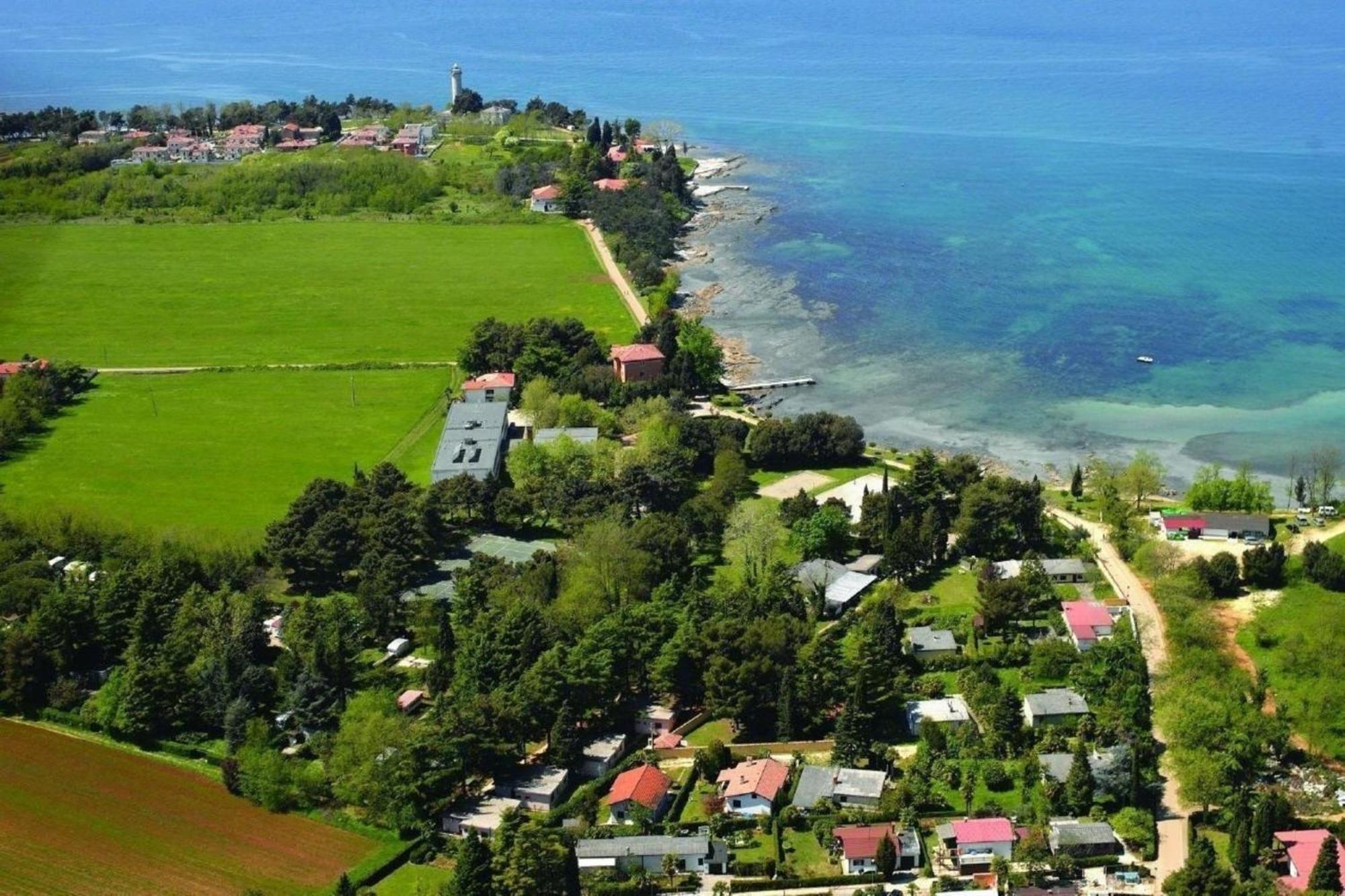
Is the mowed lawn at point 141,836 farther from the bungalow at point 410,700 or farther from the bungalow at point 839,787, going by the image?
the bungalow at point 839,787

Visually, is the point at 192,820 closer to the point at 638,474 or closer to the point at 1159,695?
the point at 638,474

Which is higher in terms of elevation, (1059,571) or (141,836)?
(1059,571)

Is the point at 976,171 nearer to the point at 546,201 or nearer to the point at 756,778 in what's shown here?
the point at 546,201

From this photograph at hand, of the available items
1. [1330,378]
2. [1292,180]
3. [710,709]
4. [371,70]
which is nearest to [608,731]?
[710,709]

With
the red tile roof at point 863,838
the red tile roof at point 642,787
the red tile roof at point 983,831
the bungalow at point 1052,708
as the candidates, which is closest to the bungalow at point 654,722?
the red tile roof at point 642,787

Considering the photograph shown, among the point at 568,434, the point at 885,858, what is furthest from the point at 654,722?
the point at 568,434
